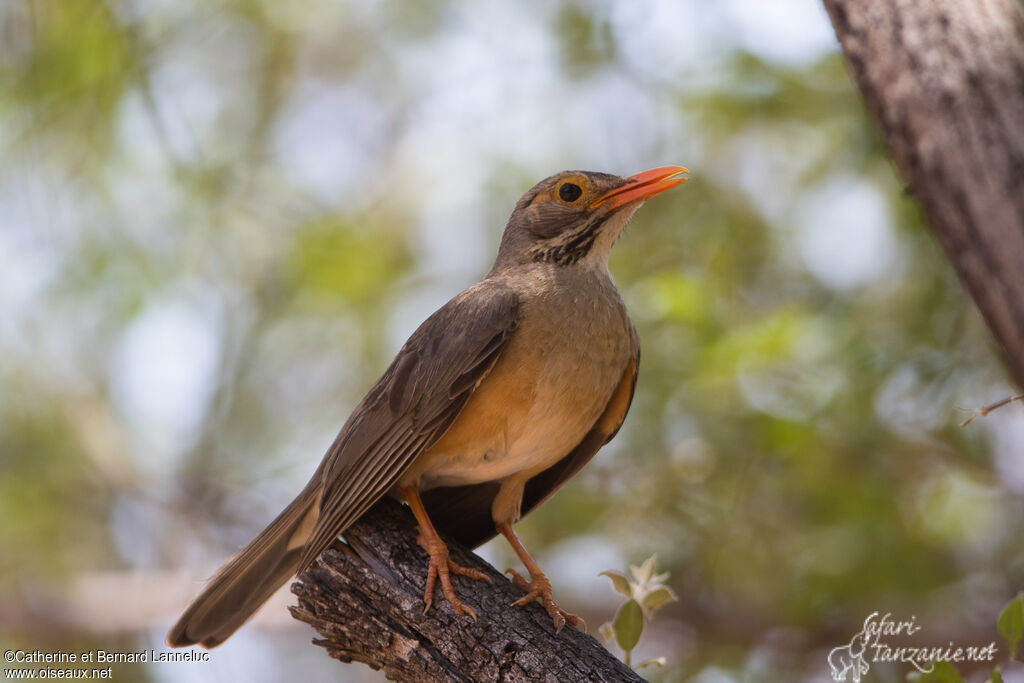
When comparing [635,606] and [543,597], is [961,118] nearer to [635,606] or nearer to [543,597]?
[635,606]

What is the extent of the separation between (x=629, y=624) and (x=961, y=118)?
224 centimetres

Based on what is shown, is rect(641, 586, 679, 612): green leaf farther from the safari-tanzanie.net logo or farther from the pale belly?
the safari-tanzanie.net logo

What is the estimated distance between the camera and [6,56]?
7574 millimetres

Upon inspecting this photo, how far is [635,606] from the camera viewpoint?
12.3 ft

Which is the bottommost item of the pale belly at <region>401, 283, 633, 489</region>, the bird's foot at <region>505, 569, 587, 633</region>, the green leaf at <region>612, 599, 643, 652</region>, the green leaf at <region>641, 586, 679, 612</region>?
the green leaf at <region>612, 599, 643, 652</region>

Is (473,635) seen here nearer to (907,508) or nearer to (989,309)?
(989,309)

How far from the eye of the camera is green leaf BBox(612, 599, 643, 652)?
3729 mm

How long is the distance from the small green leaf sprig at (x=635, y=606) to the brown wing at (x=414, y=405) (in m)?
1.04

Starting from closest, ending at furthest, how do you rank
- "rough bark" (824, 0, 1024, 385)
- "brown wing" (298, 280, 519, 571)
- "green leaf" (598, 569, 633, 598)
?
"rough bark" (824, 0, 1024, 385), "green leaf" (598, 569, 633, 598), "brown wing" (298, 280, 519, 571)

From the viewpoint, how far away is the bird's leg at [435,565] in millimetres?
3861

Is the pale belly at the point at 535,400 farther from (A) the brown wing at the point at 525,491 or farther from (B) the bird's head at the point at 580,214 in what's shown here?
(B) the bird's head at the point at 580,214

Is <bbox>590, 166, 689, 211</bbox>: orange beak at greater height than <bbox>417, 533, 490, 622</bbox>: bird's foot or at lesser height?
greater

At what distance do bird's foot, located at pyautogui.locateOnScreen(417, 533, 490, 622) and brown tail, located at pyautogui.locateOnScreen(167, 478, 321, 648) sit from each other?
66 centimetres

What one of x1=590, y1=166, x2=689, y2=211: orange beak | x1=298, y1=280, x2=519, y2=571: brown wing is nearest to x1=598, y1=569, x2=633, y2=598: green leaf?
x1=298, y1=280, x2=519, y2=571: brown wing
